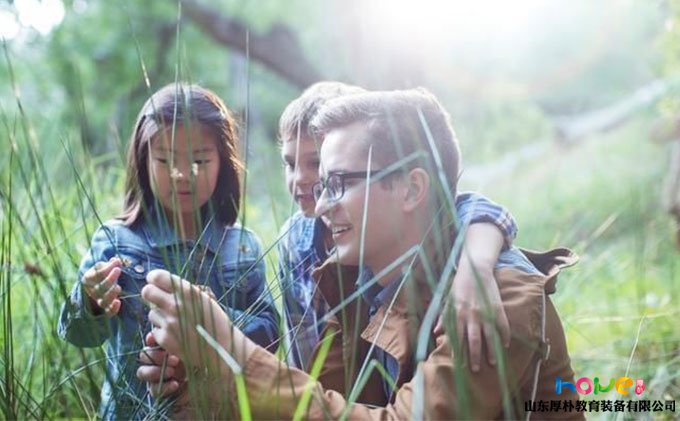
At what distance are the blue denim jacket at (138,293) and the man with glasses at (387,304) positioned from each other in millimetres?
87

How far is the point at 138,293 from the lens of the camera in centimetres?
190

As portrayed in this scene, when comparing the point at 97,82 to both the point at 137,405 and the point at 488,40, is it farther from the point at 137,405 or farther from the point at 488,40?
the point at 137,405

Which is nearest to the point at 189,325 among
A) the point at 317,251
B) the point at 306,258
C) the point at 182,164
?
the point at 306,258

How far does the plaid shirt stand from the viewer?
5.74 ft

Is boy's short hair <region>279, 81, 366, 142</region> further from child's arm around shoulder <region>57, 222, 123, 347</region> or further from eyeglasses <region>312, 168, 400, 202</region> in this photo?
child's arm around shoulder <region>57, 222, 123, 347</region>

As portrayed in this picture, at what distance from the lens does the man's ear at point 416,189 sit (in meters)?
1.67

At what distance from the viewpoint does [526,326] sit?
1.47 meters

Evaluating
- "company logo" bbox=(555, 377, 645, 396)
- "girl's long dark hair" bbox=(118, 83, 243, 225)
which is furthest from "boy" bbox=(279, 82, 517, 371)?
"company logo" bbox=(555, 377, 645, 396)

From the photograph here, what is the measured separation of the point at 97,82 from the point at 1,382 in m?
13.3

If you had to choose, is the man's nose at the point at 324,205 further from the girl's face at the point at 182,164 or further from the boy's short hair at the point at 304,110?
the boy's short hair at the point at 304,110

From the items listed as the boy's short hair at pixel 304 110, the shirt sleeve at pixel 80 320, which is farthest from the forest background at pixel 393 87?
the boy's short hair at pixel 304 110

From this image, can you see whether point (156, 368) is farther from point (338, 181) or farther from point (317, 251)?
point (317, 251)

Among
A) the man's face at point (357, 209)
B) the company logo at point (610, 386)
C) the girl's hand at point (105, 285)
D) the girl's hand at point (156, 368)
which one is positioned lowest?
the company logo at point (610, 386)

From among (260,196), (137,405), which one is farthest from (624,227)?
(137,405)
